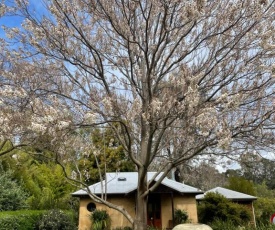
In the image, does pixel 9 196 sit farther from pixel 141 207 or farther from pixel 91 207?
pixel 141 207

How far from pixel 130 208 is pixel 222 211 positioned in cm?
487

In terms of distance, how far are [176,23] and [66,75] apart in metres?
3.52

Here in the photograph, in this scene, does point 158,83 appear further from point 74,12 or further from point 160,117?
point 74,12

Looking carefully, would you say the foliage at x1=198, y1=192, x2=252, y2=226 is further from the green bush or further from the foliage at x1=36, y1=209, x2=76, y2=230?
the green bush

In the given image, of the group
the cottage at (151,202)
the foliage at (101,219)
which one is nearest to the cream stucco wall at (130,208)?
the cottage at (151,202)

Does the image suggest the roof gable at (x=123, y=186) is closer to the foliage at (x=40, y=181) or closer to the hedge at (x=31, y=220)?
the foliage at (x=40, y=181)

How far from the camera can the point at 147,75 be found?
679 centimetres

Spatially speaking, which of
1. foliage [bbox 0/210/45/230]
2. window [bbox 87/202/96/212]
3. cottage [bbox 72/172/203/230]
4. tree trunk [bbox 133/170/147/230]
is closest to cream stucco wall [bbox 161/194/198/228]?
cottage [bbox 72/172/203/230]

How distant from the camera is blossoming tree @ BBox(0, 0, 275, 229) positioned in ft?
19.8

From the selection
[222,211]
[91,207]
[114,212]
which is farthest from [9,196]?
[222,211]

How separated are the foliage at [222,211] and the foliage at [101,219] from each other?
525 cm

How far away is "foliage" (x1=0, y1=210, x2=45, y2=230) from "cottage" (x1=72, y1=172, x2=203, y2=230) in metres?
3.18

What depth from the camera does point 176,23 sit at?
Result: 20.6 feet

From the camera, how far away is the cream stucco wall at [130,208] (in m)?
15.3
